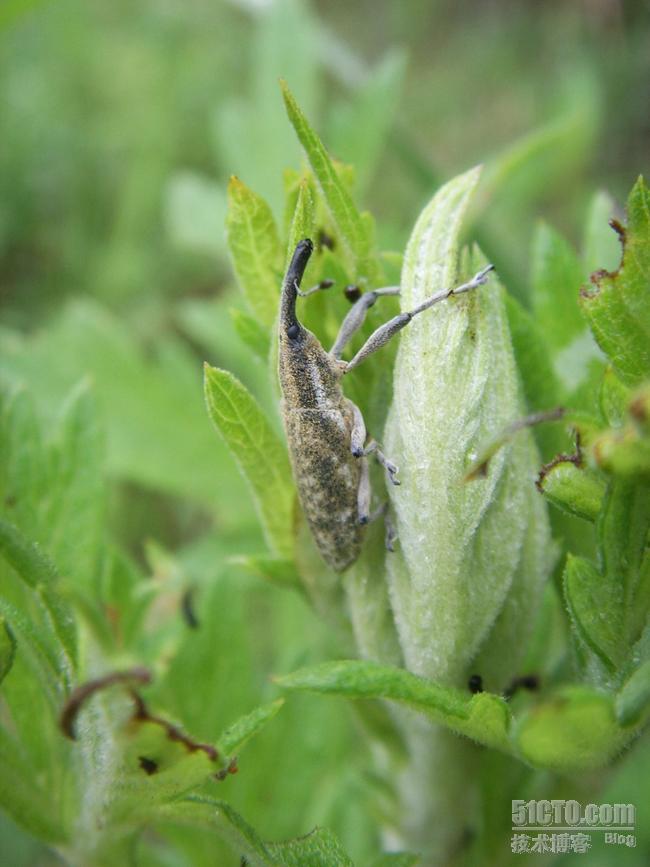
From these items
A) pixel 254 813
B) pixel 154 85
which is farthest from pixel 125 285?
pixel 254 813

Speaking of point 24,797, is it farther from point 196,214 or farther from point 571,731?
point 196,214

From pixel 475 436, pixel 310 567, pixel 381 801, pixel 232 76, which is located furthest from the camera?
pixel 232 76

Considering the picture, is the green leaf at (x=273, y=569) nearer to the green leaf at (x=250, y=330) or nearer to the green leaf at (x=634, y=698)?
the green leaf at (x=250, y=330)

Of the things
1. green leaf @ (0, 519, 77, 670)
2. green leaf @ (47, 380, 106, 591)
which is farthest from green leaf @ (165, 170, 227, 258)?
green leaf @ (0, 519, 77, 670)

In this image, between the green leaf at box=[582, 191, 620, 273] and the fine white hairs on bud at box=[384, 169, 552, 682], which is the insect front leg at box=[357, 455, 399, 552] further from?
the green leaf at box=[582, 191, 620, 273]

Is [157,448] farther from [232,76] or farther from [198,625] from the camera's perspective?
[232,76]

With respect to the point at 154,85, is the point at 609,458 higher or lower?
lower

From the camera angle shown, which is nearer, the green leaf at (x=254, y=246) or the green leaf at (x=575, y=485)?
the green leaf at (x=575, y=485)

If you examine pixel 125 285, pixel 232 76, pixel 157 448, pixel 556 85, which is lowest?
pixel 157 448

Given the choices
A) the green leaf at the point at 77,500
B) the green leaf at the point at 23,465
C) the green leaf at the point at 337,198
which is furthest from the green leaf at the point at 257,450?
the green leaf at the point at 23,465
